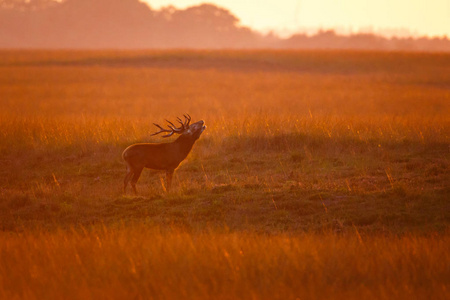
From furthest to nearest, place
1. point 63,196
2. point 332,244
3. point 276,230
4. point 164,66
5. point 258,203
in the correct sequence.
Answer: point 164,66 → point 63,196 → point 258,203 → point 276,230 → point 332,244

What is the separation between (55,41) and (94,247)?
120 meters

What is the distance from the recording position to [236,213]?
28.9 ft

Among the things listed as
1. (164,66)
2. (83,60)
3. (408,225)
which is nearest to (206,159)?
(408,225)

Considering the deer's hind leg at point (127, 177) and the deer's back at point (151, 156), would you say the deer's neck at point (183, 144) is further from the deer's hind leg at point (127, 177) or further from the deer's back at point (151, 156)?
the deer's hind leg at point (127, 177)

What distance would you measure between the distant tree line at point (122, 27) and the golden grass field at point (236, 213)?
101373mm

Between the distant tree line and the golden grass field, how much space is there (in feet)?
333

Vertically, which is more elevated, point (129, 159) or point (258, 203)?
point (129, 159)

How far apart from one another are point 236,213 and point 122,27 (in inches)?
4833

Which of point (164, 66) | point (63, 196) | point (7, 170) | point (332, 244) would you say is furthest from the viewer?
point (164, 66)

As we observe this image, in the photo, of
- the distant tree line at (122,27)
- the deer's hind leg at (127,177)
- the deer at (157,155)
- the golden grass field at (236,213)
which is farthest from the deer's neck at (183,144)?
the distant tree line at (122,27)

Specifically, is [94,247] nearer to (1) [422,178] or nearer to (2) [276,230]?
(2) [276,230]

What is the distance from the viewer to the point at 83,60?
1788 inches

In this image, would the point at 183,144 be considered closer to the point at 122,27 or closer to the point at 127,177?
the point at 127,177

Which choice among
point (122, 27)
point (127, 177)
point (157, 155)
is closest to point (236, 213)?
point (157, 155)
